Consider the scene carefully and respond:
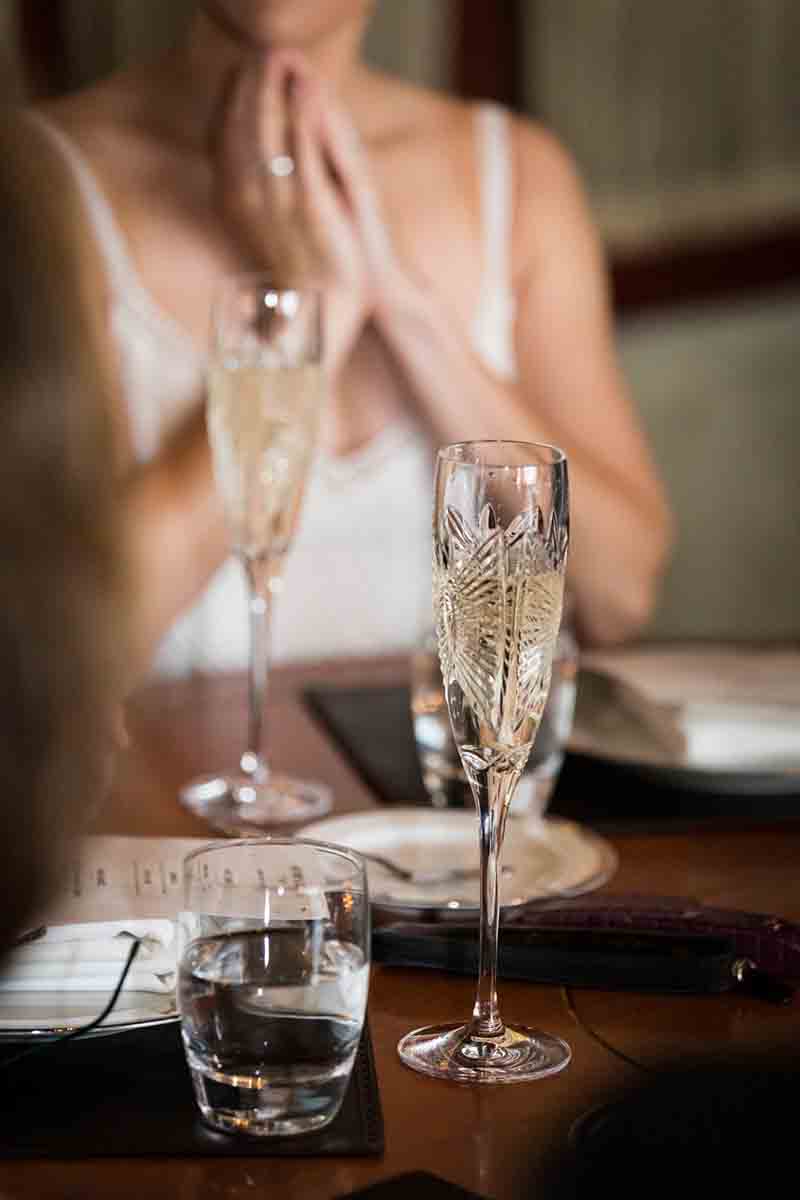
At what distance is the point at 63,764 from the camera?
0.37 meters

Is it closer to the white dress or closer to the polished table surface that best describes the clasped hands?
the white dress

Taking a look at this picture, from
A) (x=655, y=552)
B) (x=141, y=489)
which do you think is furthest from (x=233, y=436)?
(x=655, y=552)

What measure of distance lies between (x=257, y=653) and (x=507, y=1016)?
51 cm

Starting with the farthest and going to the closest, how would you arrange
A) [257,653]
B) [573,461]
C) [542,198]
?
1. [542,198]
2. [573,461]
3. [257,653]

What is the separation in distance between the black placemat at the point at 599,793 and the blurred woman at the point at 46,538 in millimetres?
652

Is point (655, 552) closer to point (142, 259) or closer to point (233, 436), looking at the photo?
point (142, 259)

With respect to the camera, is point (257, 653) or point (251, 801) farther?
point (257, 653)

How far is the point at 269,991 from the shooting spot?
1.93 ft

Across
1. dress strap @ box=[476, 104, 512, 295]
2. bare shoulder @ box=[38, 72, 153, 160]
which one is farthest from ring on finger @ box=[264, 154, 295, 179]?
dress strap @ box=[476, 104, 512, 295]

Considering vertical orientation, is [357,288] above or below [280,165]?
below

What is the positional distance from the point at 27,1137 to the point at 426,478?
148 cm

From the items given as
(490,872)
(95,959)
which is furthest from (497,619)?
(95,959)

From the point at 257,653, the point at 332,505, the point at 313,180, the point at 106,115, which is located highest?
the point at 106,115

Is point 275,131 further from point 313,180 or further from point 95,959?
point 95,959
